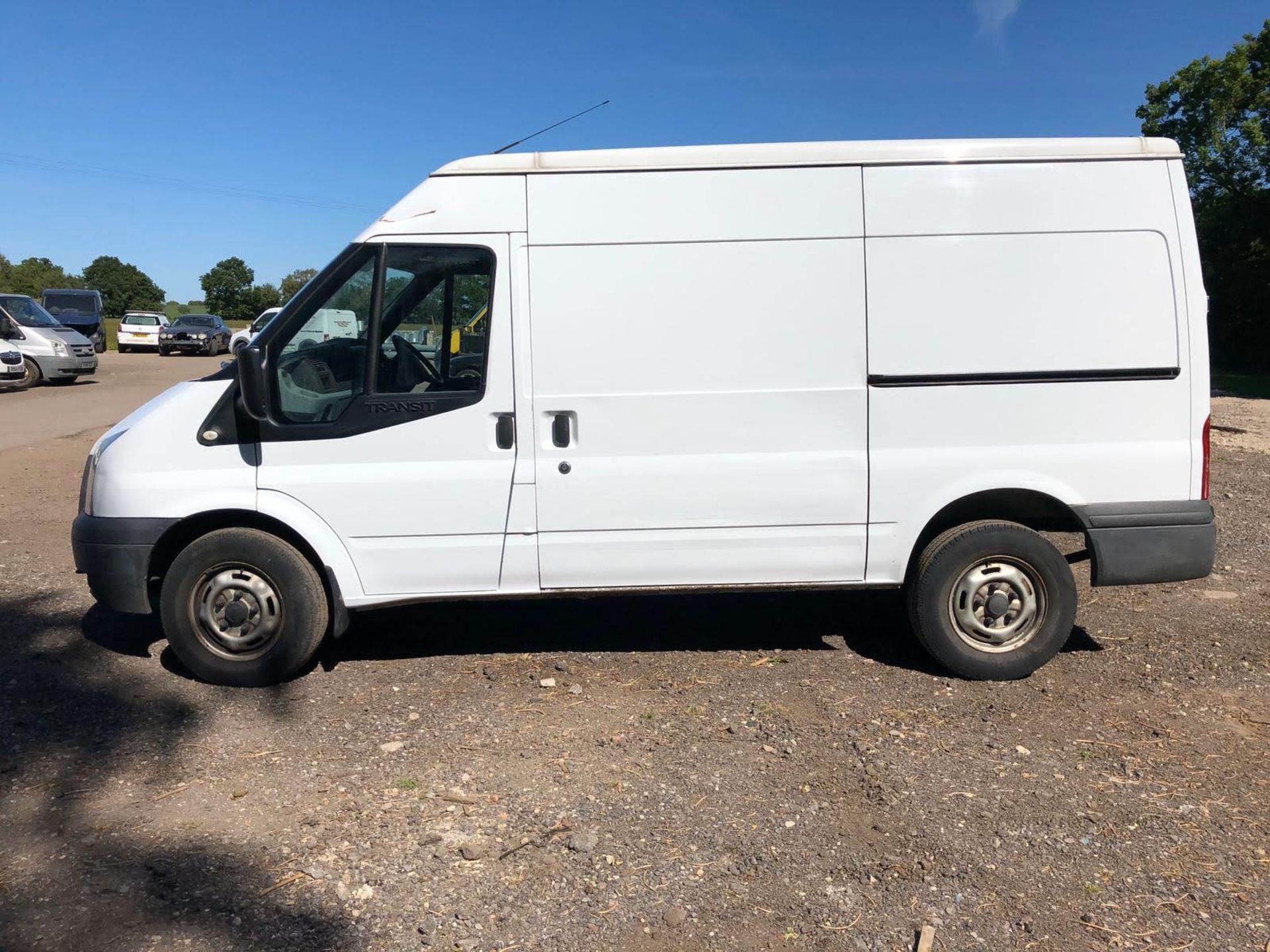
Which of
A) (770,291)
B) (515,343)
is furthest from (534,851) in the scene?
(770,291)

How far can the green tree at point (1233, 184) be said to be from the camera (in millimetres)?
30547

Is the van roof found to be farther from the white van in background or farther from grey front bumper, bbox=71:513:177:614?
the white van in background

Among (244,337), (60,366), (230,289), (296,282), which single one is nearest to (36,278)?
(230,289)

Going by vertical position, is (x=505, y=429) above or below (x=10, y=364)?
below

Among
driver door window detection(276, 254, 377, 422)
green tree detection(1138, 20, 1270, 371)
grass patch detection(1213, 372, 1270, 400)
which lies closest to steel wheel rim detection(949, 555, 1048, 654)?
driver door window detection(276, 254, 377, 422)

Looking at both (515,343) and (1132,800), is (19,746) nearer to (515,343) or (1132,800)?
(515,343)

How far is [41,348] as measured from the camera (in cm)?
2092

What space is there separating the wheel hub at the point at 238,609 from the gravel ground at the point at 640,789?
28 centimetres

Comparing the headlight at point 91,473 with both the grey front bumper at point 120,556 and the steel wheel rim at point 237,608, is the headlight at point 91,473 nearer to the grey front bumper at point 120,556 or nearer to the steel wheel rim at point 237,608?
the grey front bumper at point 120,556

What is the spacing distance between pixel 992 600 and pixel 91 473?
4.43 metres

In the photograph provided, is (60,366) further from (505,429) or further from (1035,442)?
(1035,442)

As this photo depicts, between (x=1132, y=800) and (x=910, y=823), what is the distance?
2.90 feet

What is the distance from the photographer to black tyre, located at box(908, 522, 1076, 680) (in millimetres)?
4828

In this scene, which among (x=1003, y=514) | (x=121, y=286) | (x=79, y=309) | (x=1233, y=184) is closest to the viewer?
(x=1003, y=514)
